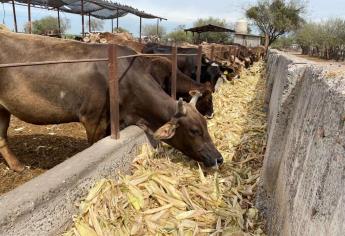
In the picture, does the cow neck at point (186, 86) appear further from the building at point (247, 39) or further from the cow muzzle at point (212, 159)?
the building at point (247, 39)

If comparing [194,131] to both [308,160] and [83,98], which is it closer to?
[83,98]

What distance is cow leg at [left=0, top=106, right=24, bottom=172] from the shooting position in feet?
14.6

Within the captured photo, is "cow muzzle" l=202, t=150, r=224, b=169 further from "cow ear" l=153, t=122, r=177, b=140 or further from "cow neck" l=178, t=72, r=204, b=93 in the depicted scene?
"cow neck" l=178, t=72, r=204, b=93

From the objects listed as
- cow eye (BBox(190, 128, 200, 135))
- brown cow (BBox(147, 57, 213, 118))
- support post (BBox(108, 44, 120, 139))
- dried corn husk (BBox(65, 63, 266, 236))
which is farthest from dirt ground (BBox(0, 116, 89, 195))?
cow eye (BBox(190, 128, 200, 135))

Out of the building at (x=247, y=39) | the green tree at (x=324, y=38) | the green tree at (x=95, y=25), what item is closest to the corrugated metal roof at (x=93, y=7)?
the building at (x=247, y=39)

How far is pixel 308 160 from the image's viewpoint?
204cm

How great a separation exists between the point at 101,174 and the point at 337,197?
2336 mm

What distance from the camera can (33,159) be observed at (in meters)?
4.84

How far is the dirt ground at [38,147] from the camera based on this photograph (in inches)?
169

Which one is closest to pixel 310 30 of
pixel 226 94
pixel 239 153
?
pixel 226 94

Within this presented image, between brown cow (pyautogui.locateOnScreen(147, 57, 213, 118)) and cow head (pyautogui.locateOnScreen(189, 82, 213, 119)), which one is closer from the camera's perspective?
brown cow (pyautogui.locateOnScreen(147, 57, 213, 118))

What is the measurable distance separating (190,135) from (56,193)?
193 centimetres

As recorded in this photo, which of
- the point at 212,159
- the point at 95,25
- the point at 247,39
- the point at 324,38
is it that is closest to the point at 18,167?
the point at 212,159

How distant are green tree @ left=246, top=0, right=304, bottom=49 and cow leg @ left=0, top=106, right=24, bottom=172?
54.1 metres
